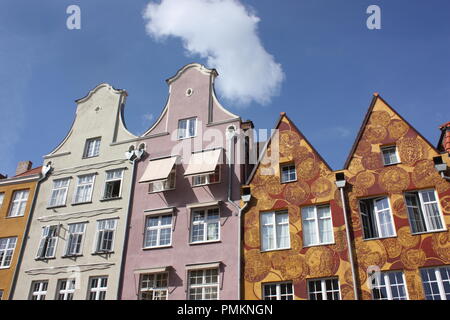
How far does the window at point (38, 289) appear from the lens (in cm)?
2505

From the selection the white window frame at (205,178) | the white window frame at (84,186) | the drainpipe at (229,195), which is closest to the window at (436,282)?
the drainpipe at (229,195)

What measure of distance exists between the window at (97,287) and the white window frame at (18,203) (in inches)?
309

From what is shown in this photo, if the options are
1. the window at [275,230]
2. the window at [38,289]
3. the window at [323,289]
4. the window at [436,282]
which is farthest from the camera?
the window at [38,289]

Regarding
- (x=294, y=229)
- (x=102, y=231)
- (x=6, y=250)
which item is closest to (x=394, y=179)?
(x=294, y=229)

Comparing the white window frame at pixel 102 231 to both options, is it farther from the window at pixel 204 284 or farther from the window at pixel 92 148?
the window at pixel 204 284

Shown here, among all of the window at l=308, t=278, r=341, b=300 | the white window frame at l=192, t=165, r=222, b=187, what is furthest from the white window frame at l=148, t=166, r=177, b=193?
the window at l=308, t=278, r=341, b=300

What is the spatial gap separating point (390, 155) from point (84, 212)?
17090mm

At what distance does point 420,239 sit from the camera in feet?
61.9

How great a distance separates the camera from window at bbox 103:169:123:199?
26672 millimetres

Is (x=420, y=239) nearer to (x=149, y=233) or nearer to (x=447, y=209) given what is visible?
(x=447, y=209)

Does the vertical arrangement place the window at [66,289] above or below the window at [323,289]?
above

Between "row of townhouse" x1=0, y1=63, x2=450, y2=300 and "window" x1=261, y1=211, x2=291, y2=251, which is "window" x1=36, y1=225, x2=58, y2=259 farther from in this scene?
"window" x1=261, y1=211, x2=291, y2=251

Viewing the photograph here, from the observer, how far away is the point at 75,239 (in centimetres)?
2592

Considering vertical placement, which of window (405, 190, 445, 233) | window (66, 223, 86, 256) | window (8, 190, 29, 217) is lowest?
window (405, 190, 445, 233)
